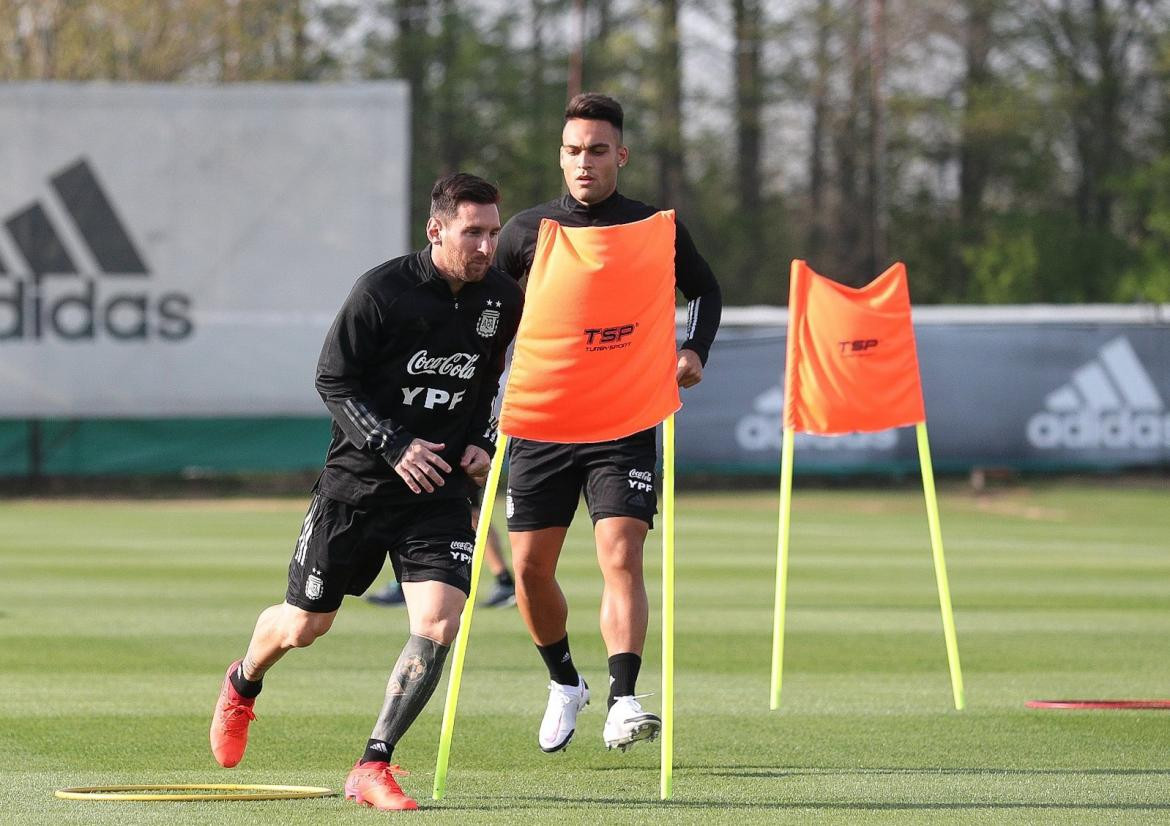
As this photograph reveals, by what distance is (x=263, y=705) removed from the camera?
914 cm

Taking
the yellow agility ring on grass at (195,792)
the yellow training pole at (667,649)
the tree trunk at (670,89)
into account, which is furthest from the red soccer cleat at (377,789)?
the tree trunk at (670,89)

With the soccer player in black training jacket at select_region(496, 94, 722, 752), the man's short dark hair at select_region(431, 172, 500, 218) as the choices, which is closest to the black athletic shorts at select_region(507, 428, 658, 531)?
the soccer player in black training jacket at select_region(496, 94, 722, 752)

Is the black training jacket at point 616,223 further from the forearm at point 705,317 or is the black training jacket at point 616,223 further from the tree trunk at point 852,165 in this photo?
the tree trunk at point 852,165

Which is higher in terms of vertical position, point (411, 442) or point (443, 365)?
point (443, 365)

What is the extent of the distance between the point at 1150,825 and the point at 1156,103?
140ft

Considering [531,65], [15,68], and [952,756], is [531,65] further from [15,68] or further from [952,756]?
[952,756]

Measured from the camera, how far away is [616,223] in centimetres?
779

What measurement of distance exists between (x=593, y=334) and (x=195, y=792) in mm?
2023

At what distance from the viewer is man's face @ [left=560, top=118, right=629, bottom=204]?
763 centimetres

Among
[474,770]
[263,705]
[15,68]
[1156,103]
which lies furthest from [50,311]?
[1156,103]

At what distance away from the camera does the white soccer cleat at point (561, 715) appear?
7.56 metres

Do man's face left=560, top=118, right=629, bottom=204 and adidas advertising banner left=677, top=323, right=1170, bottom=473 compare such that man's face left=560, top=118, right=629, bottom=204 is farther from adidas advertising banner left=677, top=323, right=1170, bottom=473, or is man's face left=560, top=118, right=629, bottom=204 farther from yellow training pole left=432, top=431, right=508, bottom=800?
adidas advertising banner left=677, top=323, right=1170, bottom=473

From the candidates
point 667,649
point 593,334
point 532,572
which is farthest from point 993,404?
point 593,334

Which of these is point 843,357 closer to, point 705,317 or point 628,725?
point 705,317
